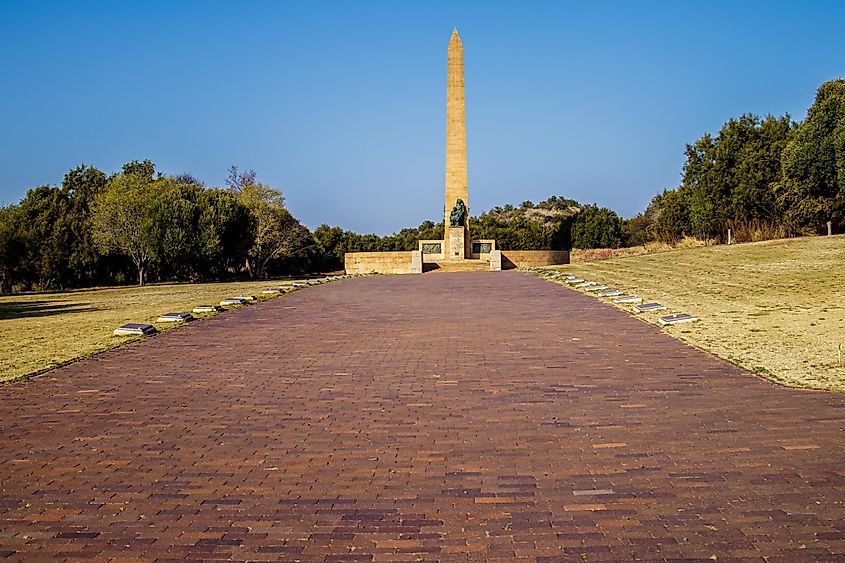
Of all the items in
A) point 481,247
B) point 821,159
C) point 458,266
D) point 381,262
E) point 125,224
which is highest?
point 821,159

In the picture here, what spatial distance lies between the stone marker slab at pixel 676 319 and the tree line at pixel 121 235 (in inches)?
1225

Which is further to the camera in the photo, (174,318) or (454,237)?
(454,237)

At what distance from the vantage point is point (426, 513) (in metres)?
4.97

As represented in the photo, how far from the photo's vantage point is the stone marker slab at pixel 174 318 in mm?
15352

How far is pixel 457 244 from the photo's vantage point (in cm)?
4494

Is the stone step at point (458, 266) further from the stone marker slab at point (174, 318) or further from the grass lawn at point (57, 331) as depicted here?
the stone marker slab at point (174, 318)

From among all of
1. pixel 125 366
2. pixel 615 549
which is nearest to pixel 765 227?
pixel 125 366

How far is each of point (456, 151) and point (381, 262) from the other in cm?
834

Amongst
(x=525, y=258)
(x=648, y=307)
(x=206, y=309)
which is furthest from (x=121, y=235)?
(x=648, y=307)

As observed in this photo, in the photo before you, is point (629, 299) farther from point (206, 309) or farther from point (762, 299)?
point (206, 309)

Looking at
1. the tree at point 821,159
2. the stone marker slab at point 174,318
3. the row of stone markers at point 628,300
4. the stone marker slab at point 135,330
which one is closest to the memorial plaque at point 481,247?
the tree at point 821,159

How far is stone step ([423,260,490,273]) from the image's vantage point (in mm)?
41719

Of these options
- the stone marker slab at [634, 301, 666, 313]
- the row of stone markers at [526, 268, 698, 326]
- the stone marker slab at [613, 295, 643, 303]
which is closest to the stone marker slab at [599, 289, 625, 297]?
the row of stone markers at [526, 268, 698, 326]

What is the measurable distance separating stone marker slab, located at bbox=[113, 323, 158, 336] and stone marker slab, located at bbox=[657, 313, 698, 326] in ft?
29.8
